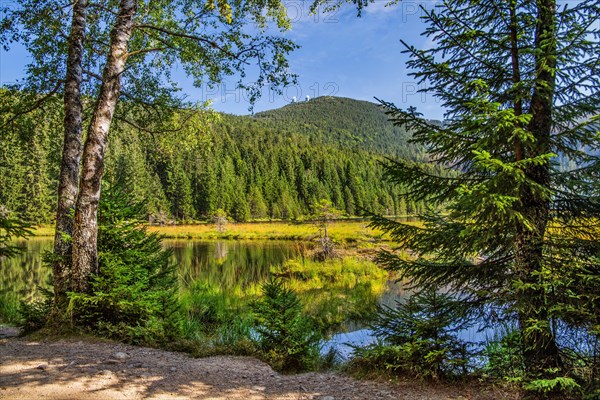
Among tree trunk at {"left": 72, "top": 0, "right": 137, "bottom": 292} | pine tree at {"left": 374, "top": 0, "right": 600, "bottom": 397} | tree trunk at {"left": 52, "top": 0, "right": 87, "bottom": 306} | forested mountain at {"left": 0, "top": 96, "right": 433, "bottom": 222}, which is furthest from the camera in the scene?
forested mountain at {"left": 0, "top": 96, "right": 433, "bottom": 222}

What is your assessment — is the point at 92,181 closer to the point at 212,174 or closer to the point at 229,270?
the point at 229,270

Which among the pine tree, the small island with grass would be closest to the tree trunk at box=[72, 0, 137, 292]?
the small island with grass

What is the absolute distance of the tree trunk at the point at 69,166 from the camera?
5.86 meters

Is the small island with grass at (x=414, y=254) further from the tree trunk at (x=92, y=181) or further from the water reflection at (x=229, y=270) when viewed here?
the water reflection at (x=229, y=270)

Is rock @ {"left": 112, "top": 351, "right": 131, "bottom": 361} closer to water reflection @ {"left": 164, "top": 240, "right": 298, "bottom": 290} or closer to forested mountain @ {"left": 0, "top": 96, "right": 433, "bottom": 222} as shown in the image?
forested mountain @ {"left": 0, "top": 96, "right": 433, "bottom": 222}

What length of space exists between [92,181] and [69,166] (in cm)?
88

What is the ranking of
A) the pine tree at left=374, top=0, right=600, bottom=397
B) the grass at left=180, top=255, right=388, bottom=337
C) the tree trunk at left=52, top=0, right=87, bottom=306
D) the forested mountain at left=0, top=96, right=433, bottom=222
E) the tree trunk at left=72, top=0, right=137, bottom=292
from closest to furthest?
the pine tree at left=374, top=0, right=600, bottom=397
the tree trunk at left=72, top=0, right=137, bottom=292
the tree trunk at left=52, top=0, right=87, bottom=306
the grass at left=180, top=255, right=388, bottom=337
the forested mountain at left=0, top=96, right=433, bottom=222

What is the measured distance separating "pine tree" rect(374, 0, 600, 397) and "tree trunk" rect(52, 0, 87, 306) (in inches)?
209

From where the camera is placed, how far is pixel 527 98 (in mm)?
3578

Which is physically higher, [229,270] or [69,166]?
[69,166]

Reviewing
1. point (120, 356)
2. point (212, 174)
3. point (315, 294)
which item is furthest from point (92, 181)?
point (212, 174)

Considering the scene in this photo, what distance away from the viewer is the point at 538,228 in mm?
3502

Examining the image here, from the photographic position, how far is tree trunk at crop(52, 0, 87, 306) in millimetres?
5863

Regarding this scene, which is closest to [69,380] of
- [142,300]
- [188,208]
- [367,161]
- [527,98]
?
[142,300]
